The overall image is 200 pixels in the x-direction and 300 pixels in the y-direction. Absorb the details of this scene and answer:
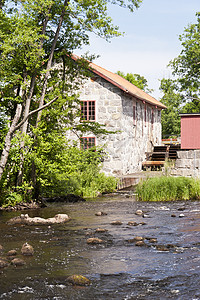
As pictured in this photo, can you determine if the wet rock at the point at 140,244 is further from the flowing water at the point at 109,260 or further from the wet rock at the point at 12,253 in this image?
the wet rock at the point at 12,253

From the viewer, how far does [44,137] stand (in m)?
15.2

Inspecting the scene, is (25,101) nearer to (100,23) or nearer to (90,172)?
(100,23)

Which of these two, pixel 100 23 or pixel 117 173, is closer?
pixel 100 23

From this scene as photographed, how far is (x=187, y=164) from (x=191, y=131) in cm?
304

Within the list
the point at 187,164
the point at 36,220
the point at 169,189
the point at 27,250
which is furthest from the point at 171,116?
the point at 27,250

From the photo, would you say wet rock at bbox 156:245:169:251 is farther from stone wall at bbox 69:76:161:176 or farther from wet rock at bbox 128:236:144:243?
stone wall at bbox 69:76:161:176

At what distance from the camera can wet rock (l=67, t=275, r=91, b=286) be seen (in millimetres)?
6410

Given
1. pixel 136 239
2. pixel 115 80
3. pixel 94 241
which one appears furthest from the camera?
pixel 115 80

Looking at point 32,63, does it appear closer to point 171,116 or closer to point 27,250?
point 27,250

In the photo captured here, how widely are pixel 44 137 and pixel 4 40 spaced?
144 inches

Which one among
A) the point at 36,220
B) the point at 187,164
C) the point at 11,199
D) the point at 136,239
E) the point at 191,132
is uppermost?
the point at 191,132

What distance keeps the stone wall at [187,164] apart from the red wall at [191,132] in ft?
7.12

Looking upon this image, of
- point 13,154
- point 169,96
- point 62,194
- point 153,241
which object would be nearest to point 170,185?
point 62,194

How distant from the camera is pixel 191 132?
23203 mm
